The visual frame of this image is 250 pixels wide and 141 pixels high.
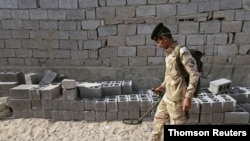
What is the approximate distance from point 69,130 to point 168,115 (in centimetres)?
200

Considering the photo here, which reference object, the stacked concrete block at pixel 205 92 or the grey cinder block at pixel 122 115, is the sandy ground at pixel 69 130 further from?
the stacked concrete block at pixel 205 92

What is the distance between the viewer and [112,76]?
18.3 ft

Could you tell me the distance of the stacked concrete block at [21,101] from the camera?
14.9ft

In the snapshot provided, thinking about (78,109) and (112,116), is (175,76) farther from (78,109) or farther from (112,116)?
(78,109)

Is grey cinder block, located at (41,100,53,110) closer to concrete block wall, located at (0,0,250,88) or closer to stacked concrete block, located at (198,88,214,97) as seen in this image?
concrete block wall, located at (0,0,250,88)

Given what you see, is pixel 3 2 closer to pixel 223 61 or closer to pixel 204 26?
pixel 204 26

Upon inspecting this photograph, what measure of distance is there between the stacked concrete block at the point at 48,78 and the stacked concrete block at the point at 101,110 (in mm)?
1563

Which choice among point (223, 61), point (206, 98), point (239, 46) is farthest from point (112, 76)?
point (239, 46)

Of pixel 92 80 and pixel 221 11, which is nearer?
pixel 221 11

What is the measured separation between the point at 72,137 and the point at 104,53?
2.28m

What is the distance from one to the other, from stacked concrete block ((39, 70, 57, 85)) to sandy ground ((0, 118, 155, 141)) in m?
1.06

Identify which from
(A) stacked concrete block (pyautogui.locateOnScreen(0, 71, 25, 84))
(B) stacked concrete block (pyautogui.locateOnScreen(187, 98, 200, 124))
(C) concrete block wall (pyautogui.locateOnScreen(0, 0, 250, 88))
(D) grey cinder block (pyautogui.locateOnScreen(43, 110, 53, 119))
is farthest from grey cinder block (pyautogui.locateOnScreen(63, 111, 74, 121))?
(B) stacked concrete block (pyautogui.locateOnScreen(187, 98, 200, 124))

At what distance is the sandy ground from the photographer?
3.94m

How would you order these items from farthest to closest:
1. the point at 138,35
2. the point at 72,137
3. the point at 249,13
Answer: the point at 138,35 < the point at 249,13 < the point at 72,137
